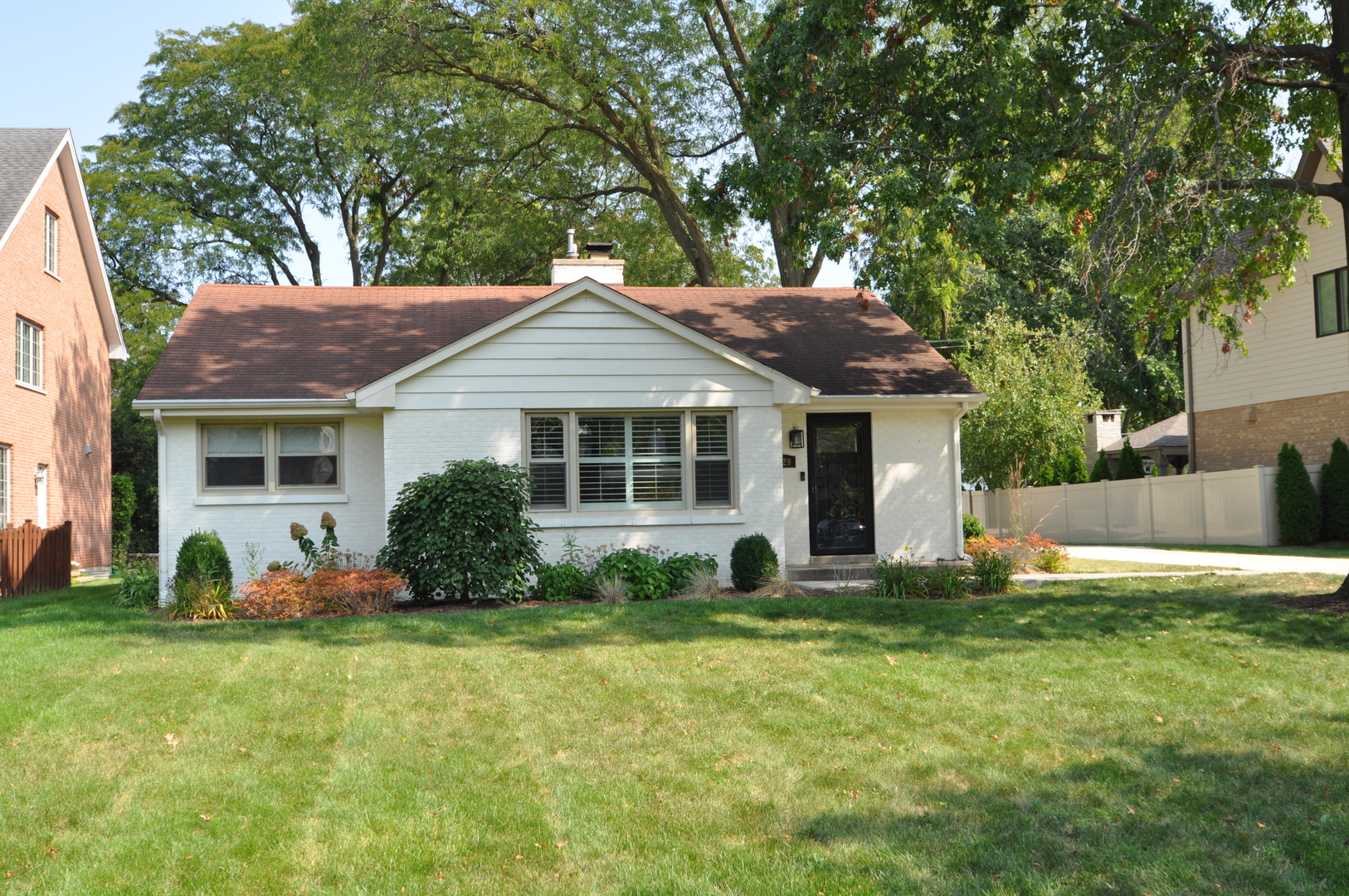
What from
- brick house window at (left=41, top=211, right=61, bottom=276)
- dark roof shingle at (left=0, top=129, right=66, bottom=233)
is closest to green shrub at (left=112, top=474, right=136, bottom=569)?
brick house window at (left=41, top=211, right=61, bottom=276)

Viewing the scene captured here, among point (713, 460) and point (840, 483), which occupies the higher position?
point (713, 460)

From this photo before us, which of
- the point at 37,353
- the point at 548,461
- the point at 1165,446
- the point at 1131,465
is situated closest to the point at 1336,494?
the point at 1131,465

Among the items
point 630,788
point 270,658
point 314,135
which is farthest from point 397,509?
point 314,135

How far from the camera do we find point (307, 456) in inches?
580

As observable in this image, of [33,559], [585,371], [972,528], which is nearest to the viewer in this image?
[585,371]

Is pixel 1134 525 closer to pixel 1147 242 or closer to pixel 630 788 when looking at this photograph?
pixel 1147 242

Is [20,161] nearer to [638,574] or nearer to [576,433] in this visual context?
[576,433]

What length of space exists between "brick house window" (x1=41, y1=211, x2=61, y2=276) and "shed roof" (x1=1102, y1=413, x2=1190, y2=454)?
29.3 metres

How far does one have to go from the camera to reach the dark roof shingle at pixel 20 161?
20281 mm

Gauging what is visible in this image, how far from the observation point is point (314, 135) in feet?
111

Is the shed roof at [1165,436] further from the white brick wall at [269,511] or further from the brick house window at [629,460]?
the white brick wall at [269,511]

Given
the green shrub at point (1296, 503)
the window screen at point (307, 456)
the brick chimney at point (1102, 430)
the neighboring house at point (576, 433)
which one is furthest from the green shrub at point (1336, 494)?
the brick chimney at point (1102, 430)

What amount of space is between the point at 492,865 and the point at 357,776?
60.4 inches

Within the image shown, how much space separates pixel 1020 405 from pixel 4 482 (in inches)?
883
